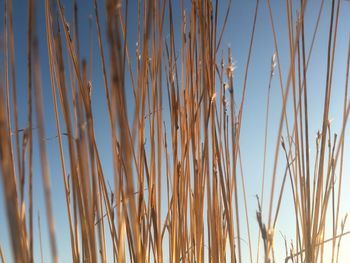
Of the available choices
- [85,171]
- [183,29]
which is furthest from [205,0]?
[85,171]

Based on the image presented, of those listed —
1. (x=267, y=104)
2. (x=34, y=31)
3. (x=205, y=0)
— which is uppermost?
(x=205, y=0)

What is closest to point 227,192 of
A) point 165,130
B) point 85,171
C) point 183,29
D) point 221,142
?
point 221,142

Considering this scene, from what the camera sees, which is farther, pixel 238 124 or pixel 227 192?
pixel 238 124

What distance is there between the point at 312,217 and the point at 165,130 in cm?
35

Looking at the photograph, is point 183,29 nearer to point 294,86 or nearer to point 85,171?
point 294,86

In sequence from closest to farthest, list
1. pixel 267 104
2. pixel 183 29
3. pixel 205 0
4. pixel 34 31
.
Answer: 1. pixel 34 31
2. pixel 205 0
3. pixel 183 29
4. pixel 267 104

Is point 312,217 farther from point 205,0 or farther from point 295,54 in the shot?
point 205,0

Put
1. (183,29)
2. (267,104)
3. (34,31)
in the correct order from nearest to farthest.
→ (34,31), (183,29), (267,104)

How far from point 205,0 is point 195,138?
0.25 m

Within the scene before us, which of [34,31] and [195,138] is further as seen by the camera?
[195,138]

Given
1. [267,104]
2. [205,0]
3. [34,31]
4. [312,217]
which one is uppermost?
[205,0]

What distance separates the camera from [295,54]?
0.85 metres

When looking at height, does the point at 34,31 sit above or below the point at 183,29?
below

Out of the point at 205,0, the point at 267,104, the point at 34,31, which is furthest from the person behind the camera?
the point at 267,104
